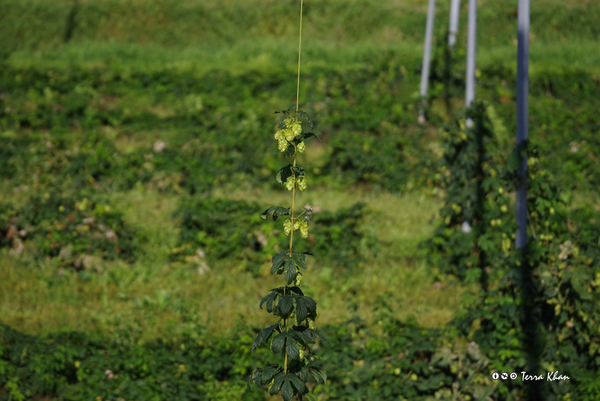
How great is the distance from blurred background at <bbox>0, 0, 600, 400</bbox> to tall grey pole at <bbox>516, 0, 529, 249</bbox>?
0.54 ft

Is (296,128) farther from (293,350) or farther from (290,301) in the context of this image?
(293,350)

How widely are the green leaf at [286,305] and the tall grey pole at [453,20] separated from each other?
375 inches

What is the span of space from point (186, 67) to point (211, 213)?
768cm

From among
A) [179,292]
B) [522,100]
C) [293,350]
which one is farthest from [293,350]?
[179,292]

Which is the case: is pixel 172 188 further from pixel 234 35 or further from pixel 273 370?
pixel 234 35

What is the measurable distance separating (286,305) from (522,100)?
11.1 ft

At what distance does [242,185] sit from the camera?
10211 mm

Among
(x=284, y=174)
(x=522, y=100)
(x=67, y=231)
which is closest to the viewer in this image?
(x=284, y=174)

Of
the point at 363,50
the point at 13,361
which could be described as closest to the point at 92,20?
the point at 363,50

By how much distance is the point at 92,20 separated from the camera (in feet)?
59.4

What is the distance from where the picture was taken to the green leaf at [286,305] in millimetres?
2746

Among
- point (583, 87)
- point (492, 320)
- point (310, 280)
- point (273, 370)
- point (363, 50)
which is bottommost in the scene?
point (273, 370)

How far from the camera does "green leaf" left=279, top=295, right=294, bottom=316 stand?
2.75 metres

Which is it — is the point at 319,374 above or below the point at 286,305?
below
